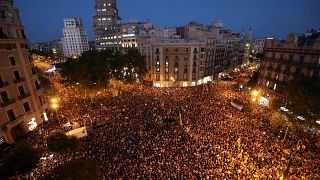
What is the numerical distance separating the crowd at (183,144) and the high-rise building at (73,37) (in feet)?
424

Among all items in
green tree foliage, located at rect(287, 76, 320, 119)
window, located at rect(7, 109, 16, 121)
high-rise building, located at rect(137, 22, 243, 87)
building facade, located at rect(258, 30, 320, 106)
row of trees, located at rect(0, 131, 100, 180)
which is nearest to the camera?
row of trees, located at rect(0, 131, 100, 180)

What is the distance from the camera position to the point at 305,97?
24.3 meters

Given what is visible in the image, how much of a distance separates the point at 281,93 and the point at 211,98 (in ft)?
46.4

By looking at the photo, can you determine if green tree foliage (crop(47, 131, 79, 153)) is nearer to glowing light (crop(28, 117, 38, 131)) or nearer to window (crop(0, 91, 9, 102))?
window (crop(0, 91, 9, 102))

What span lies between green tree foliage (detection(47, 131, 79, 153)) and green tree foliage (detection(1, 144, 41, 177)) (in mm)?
2651

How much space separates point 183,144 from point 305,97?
1781 cm

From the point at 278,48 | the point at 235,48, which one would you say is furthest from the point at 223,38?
the point at 278,48

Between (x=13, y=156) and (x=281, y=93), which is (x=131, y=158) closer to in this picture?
(x=13, y=156)

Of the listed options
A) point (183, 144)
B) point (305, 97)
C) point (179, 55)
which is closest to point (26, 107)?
point (183, 144)

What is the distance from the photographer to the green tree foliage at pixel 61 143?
1991 cm

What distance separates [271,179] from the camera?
18.1 metres

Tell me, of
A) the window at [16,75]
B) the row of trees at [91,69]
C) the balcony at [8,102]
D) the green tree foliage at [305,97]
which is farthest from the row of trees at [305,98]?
the window at [16,75]

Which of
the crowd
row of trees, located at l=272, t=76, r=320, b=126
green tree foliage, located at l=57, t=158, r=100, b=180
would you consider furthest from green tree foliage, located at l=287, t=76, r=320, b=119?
green tree foliage, located at l=57, t=158, r=100, b=180

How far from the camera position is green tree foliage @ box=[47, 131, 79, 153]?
19.9 meters
